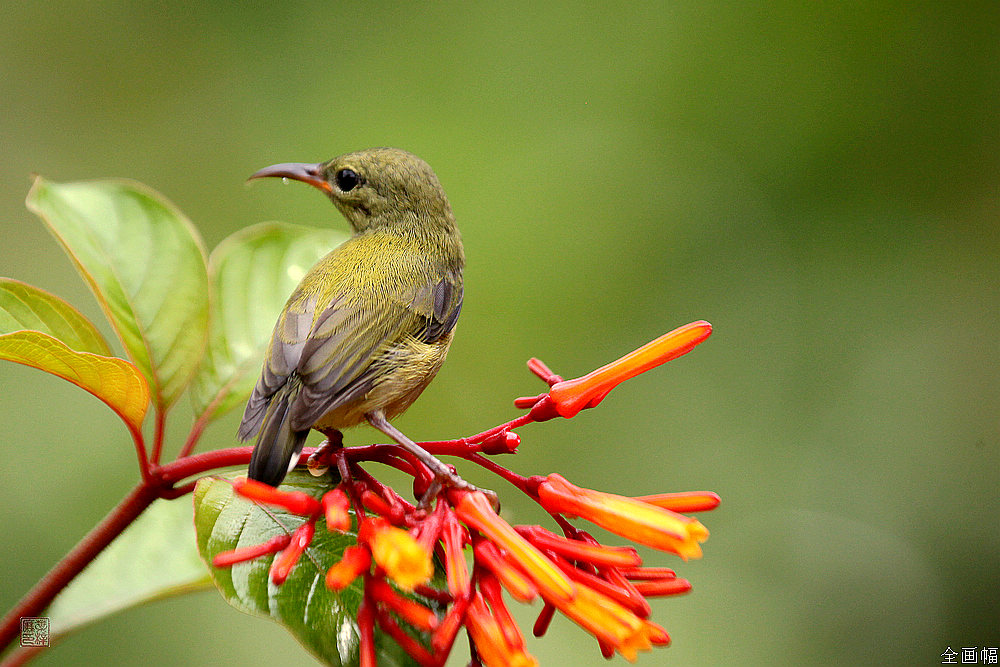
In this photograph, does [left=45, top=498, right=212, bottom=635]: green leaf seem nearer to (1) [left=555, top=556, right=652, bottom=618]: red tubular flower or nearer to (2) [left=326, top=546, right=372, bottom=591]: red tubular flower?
(2) [left=326, top=546, right=372, bottom=591]: red tubular flower

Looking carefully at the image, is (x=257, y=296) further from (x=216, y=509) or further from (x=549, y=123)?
(x=549, y=123)

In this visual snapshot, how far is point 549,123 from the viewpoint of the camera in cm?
596

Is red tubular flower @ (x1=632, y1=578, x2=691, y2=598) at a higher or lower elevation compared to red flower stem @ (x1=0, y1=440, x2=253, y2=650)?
higher

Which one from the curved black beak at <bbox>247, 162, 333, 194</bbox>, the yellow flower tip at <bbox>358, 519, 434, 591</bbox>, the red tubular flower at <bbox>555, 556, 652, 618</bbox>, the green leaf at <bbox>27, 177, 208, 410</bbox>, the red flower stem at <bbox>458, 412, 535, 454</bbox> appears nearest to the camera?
the yellow flower tip at <bbox>358, 519, 434, 591</bbox>

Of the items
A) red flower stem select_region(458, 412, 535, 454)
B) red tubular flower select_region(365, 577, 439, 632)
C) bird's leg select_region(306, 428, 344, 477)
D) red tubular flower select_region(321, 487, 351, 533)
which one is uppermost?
red flower stem select_region(458, 412, 535, 454)

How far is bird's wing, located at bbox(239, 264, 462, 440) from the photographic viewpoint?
176 cm

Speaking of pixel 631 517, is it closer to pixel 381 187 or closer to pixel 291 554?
pixel 291 554

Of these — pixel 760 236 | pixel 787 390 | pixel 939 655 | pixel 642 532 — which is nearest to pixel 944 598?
pixel 939 655

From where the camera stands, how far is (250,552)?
141cm

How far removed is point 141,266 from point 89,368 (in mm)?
538

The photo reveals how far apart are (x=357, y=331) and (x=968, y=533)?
4.35m

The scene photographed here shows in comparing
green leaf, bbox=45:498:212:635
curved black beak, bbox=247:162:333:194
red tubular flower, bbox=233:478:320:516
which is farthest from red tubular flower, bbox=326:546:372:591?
curved black beak, bbox=247:162:333:194

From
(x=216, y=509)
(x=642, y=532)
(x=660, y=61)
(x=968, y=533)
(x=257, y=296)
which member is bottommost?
(x=968, y=533)

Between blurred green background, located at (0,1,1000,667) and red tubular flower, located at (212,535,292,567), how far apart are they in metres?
3.00
